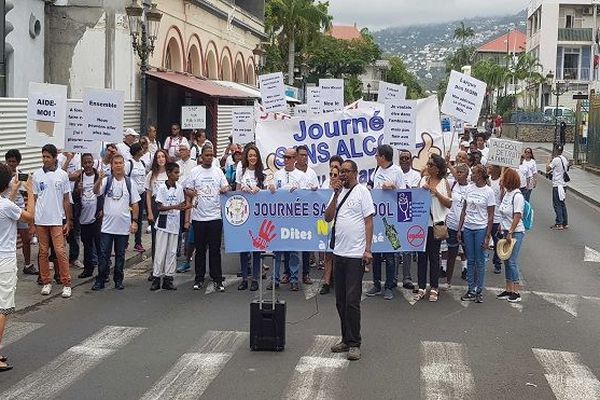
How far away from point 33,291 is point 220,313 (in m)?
2.85

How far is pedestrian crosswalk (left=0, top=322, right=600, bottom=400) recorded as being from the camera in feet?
24.7

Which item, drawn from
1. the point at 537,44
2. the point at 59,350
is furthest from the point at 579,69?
the point at 59,350

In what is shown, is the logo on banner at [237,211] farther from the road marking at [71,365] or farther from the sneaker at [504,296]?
the sneaker at [504,296]

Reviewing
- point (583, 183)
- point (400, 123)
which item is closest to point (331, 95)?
point (400, 123)

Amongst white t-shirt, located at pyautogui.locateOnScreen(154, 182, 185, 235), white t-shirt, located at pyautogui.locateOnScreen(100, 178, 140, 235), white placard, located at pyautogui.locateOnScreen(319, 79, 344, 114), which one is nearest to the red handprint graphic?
white t-shirt, located at pyautogui.locateOnScreen(154, 182, 185, 235)

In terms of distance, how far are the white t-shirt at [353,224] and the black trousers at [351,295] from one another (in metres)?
0.09

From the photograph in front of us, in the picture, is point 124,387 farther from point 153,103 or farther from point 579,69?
point 579,69

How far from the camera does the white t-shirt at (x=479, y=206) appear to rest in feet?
37.8

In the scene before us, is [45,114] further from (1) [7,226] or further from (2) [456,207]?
(2) [456,207]

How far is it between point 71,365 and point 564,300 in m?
6.85

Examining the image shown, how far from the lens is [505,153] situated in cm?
1279

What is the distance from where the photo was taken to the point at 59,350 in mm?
8922

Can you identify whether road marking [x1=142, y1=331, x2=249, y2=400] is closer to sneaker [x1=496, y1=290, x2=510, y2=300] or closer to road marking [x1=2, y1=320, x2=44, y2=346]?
road marking [x1=2, y1=320, x2=44, y2=346]

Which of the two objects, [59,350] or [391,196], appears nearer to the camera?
[59,350]
